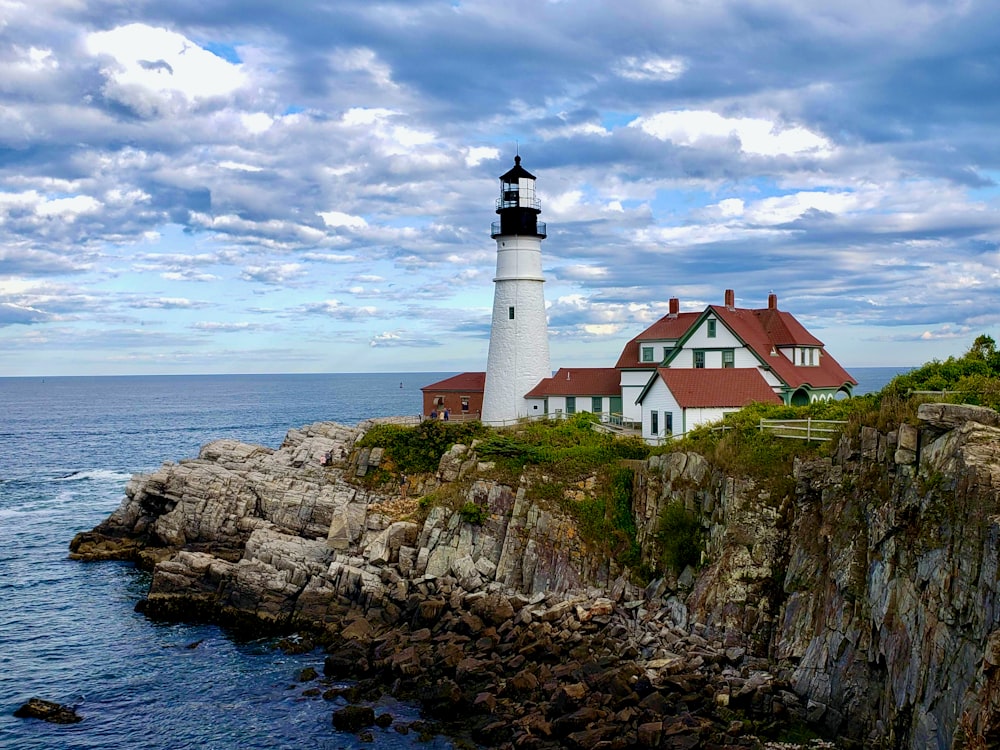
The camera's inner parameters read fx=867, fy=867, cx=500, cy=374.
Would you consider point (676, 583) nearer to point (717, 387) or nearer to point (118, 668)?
point (717, 387)

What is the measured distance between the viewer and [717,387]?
35625 millimetres

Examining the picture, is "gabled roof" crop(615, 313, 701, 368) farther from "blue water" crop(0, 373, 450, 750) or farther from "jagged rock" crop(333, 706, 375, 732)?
"jagged rock" crop(333, 706, 375, 732)

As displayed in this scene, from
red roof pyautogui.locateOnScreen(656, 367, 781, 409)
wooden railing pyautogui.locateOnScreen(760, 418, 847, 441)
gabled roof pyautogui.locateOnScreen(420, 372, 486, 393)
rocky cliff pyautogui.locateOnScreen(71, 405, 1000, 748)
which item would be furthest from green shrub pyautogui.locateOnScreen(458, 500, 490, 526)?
gabled roof pyautogui.locateOnScreen(420, 372, 486, 393)

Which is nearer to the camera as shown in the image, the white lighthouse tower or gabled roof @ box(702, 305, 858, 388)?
gabled roof @ box(702, 305, 858, 388)

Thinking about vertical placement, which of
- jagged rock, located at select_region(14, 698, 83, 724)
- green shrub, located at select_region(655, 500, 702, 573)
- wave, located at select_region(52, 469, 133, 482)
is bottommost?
jagged rock, located at select_region(14, 698, 83, 724)

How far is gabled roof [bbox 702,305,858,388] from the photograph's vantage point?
3894cm

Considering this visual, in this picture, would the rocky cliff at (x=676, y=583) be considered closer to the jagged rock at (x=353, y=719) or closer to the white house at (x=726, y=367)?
the jagged rock at (x=353, y=719)

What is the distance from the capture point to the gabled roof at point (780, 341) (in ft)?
128

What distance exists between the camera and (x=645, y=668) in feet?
74.4

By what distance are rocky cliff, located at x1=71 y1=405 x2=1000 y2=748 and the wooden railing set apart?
1393 mm

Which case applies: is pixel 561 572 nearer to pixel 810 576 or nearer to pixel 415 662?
pixel 415 662

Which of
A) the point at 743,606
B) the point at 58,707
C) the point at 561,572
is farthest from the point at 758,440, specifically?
the point at 58,707

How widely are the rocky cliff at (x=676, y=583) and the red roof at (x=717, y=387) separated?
590 cm

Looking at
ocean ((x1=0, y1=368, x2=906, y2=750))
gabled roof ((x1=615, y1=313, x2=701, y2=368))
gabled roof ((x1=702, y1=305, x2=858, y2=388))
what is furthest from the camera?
gabled roof ((x1=615, y1=313, x2=701, y2=368))
